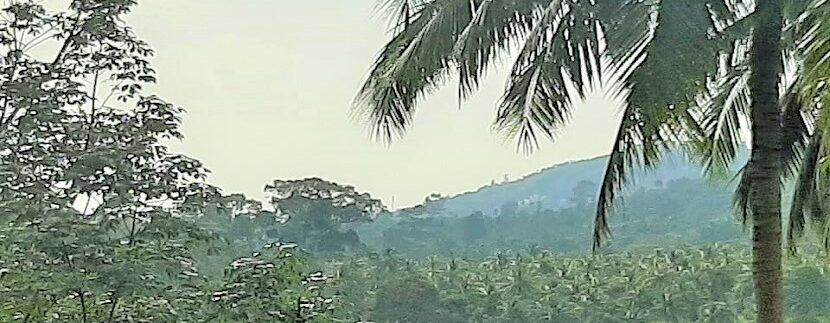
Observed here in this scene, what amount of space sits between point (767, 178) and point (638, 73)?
2.32 feet

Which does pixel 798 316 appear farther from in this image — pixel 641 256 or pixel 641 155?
pixel 641 155

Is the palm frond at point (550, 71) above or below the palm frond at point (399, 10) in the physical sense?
below

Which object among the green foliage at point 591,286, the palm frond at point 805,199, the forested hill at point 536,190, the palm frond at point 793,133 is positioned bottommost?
the green foliage at point 591,286

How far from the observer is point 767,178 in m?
3.16

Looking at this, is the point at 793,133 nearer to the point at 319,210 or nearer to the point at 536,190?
the point at 319,210

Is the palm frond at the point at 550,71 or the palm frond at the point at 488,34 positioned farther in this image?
the palm frond at the point at 550,71

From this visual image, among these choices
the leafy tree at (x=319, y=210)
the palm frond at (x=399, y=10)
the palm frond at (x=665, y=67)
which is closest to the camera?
the palm frond at (x=665, y=67)

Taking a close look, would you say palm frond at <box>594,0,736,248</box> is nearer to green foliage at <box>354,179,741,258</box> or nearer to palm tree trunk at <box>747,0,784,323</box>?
palm tree trunk at <box>747,0,784,323</box>

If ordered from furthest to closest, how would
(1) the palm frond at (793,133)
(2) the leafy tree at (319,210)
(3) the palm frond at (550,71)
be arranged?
1. (2) the leafy tree at (319,210)
2. (1) the palm frond at (793,133)
3. (3) the palm frond at (550,71)

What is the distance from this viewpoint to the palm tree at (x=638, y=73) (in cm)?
271

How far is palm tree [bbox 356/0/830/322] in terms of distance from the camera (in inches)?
107

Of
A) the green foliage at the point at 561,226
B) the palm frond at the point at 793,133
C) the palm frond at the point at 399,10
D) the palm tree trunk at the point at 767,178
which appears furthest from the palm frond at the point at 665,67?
the green foliage at the point at 561,226

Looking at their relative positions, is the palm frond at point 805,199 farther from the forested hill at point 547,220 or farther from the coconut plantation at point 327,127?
the forested hill at point 547,220

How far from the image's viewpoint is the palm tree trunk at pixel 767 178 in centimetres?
313
